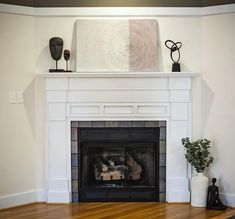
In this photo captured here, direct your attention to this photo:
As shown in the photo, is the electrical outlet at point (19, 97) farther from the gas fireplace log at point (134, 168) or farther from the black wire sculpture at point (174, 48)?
the black wire sculpture at point (174, 48)

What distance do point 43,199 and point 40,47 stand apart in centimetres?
165

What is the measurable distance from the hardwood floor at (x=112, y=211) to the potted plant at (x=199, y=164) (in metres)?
0.12

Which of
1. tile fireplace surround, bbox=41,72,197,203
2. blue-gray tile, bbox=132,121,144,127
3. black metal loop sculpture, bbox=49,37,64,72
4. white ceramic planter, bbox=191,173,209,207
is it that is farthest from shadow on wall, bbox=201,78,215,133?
black metal loop sculpture, bbox=49,37,64,72

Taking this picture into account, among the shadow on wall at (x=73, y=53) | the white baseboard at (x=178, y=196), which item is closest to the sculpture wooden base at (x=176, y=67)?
the shadow on wall at (x=73, y=53)

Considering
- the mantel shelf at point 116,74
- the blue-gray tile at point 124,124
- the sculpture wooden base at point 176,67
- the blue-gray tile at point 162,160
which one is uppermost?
the sculpture wooden base at point 176,67

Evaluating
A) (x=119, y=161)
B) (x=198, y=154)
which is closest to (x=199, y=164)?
(x=198, y=154)

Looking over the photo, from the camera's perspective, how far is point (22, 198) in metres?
4.38

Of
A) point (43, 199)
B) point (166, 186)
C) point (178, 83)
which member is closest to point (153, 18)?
point (178, 83)

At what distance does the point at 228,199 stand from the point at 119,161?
4.09ft

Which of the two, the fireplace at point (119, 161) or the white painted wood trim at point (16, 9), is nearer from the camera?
the white painted wood trim at point (16, 9)

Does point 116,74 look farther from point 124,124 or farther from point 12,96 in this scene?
point 12,96

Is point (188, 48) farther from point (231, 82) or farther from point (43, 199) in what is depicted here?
point (43, 199)

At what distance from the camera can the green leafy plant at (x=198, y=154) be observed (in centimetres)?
418

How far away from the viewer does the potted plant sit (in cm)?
418
